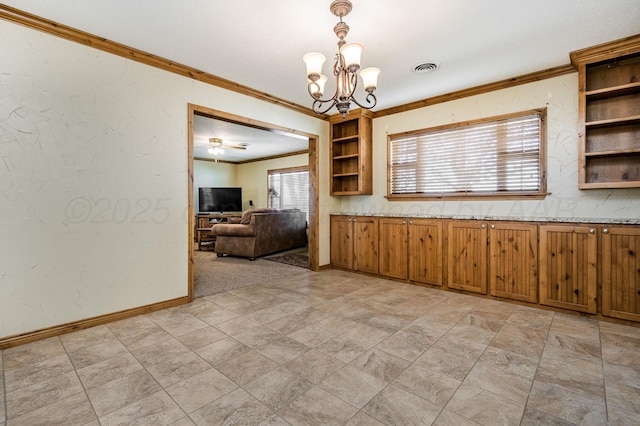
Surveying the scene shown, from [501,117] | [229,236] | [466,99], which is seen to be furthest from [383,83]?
[229,236]

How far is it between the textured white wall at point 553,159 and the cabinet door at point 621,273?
0.20 m

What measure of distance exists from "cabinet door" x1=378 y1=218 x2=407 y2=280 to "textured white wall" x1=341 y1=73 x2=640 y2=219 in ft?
1.49

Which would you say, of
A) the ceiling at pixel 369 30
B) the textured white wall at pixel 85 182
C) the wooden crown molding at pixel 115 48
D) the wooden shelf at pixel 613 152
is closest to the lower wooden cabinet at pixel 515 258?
the wooden shelf at pixel 613 152

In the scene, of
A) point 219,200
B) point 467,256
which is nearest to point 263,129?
point 467,256

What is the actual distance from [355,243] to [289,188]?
411 cm

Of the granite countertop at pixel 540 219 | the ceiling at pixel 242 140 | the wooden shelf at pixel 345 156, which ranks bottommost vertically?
the granite countertop at pixel 540 219

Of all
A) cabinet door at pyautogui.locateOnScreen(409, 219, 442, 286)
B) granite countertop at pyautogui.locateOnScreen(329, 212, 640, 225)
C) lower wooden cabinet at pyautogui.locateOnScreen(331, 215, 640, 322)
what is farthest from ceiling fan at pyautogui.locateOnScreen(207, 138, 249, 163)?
cabinet door at pyautogui.locateOnScreen(409, 219, 442, 286)

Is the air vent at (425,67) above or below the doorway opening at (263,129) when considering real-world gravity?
above

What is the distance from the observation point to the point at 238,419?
4.85 ft

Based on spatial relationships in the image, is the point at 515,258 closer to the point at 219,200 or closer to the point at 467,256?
the point at 467,256

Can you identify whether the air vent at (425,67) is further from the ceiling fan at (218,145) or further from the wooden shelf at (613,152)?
the ceiling fan at (218,145)

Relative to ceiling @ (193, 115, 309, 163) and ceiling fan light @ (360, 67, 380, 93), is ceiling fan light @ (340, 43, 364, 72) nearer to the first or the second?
ceiling fan light @ (360, 67, 380, 93)

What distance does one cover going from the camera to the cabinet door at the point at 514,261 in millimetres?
3180

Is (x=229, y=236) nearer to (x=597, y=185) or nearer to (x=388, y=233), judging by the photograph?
(x=388, y=233)
